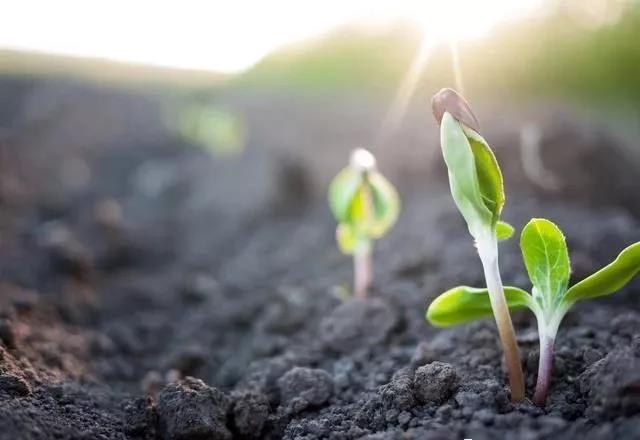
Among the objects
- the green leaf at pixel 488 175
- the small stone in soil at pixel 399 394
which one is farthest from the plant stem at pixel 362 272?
the green leaf at pixel 488 175

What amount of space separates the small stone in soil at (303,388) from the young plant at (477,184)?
1.95ft

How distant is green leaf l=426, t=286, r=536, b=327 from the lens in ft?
5.72

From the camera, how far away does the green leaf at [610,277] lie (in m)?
1.64

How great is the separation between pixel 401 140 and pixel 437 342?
137 inches

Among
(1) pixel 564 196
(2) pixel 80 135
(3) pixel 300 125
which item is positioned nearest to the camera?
(1) pixel 564 196

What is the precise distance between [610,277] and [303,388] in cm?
96

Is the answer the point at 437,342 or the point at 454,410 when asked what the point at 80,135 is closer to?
the point at 437,342

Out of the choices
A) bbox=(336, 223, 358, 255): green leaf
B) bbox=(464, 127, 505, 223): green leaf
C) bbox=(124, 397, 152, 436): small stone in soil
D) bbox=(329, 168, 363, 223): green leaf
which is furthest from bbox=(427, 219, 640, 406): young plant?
bbox=(336, 223, 358, 255): green leaf

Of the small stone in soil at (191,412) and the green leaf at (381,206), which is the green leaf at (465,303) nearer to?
the small stone in soil at (191,412)

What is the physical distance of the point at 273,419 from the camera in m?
1.95

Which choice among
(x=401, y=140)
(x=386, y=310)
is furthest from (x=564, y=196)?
(x=401, y=140)

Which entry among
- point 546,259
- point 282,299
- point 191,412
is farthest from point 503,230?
→ point 282,299

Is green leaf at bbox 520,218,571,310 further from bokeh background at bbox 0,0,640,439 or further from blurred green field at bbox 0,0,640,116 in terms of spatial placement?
blurred green field at bbox 0,0,640,116

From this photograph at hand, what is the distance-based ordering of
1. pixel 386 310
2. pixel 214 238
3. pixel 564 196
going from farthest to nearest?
pixel 214 238 < pixel 564 196 < pixel 386 310
